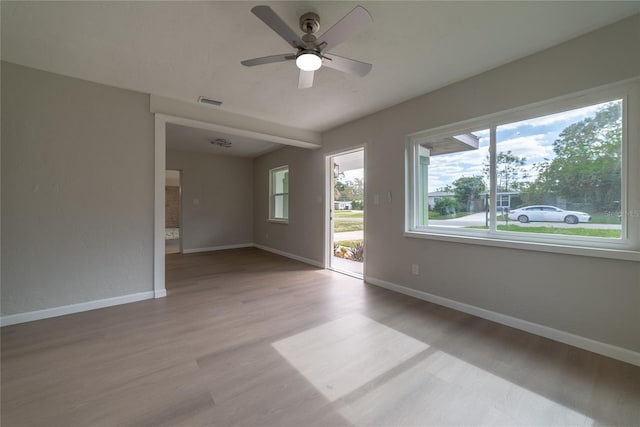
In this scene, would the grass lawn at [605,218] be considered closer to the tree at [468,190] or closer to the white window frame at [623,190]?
the white window frame at [623,190]

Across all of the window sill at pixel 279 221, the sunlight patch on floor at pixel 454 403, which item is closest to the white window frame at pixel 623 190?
the sunlight patch on floor at pixel 454 403

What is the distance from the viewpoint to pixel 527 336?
2.25 metres

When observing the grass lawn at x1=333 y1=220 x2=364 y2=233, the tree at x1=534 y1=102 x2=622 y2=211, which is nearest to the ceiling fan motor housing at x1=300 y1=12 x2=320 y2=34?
the tree at x1=534 y1=102 x2=622 y2=211

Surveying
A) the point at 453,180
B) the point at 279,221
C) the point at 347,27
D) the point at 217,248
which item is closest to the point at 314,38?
Result: the point at 347,27

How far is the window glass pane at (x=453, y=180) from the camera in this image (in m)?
2.79

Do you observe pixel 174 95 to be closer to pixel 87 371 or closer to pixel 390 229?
pixel 87 371

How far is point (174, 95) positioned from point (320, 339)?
3314 mm

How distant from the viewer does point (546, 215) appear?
2334 mm

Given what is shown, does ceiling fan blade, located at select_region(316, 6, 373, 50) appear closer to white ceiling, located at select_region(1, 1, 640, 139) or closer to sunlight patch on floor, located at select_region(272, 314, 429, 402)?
white ceiling, located at select_region(1, 1, 640, 139)

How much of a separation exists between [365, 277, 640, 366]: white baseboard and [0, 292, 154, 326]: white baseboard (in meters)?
3.44

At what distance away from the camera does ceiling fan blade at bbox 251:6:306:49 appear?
144 cm

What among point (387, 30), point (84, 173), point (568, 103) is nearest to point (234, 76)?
point (387, 30)

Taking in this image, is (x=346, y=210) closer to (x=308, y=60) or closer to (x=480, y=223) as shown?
(x=480, y=223)

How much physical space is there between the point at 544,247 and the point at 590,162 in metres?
0.78
